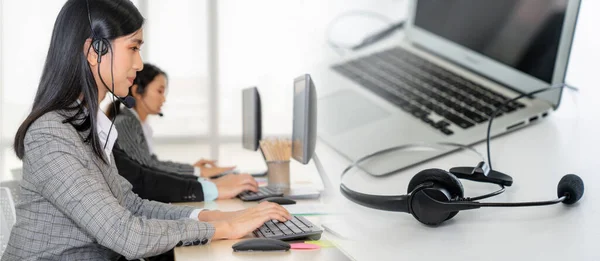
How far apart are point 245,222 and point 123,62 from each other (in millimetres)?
350

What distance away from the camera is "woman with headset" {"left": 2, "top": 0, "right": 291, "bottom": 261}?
104 cm

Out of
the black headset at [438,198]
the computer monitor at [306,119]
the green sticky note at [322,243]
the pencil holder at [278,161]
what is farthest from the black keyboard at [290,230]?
the pencil holder at [278,161]

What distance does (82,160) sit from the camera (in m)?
1.07

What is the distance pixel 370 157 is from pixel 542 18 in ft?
1.45

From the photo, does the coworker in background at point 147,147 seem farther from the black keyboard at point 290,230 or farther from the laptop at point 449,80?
the black keyboard at point 290,230

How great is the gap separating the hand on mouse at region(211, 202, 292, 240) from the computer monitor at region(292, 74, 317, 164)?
0.38 m

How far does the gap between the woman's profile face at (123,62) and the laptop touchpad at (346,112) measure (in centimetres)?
52

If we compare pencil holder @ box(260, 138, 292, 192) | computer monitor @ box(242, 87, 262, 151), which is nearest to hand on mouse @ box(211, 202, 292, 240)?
pencil holder @ box(260, 138, 292, 192)

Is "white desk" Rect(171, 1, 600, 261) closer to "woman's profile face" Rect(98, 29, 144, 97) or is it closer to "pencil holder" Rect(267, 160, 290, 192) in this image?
"pencil holder" Rect(267, 160, 290, 192)

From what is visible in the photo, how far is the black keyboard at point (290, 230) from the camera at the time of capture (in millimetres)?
1140

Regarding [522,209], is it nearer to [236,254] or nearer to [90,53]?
[236,254]

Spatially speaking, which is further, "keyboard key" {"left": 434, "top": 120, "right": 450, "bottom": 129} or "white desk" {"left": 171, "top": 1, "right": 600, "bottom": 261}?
"keyboard key" {"left": 434, "top": 120, "right": 450, "bottom": 129}

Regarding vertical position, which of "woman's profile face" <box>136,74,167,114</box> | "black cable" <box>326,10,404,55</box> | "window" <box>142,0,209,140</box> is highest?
"black cable" <box>326,10,404,55</box>

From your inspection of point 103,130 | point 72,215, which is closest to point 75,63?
point 103,130
